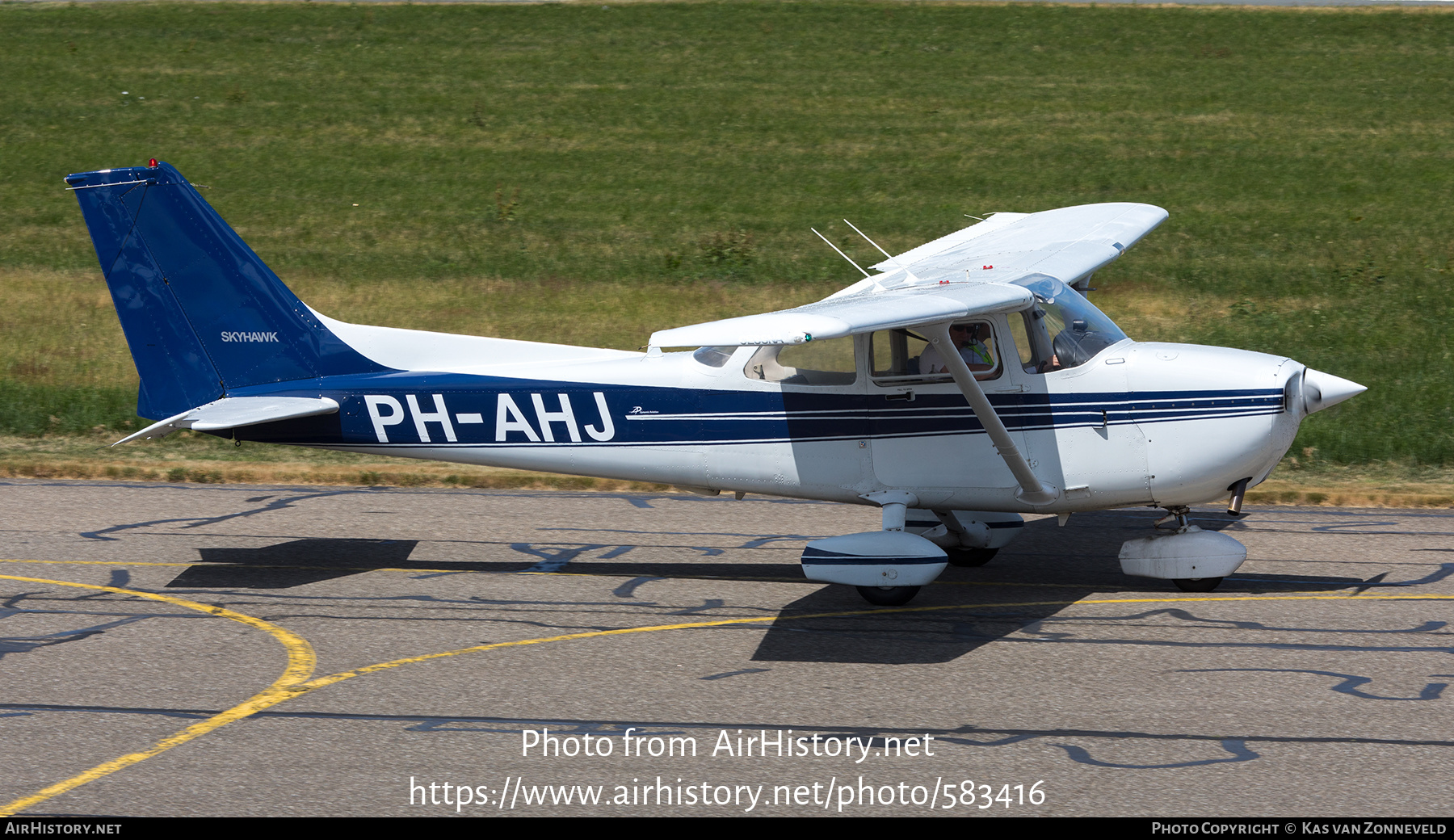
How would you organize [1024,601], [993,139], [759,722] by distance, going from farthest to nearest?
[993,139], [1024,601], [759,722]

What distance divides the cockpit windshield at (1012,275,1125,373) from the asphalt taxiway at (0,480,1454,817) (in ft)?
5.17

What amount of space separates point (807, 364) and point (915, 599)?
1.74 metres

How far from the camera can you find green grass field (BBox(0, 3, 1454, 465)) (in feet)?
62.4

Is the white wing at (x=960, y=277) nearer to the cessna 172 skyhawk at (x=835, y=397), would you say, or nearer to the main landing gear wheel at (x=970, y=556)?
the cessna 172 skyhawk at (x=835, y=397)

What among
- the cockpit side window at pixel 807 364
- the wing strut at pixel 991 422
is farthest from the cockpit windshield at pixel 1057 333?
the cockpit side window at pixel 807 364

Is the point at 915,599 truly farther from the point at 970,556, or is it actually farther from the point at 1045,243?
the point at 1045,243

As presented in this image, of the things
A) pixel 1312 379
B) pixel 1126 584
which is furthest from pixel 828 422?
pixel 1312 379

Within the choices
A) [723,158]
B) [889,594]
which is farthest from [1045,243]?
[723,158]

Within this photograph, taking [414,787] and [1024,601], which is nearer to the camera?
[414,787]

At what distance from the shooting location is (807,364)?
9.64m

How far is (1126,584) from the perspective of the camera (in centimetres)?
968

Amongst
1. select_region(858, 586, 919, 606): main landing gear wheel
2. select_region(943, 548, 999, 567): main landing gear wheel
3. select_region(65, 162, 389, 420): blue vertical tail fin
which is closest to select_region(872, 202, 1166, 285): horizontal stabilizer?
select_region(943, 548, 999, 567): main landing gear wheel
